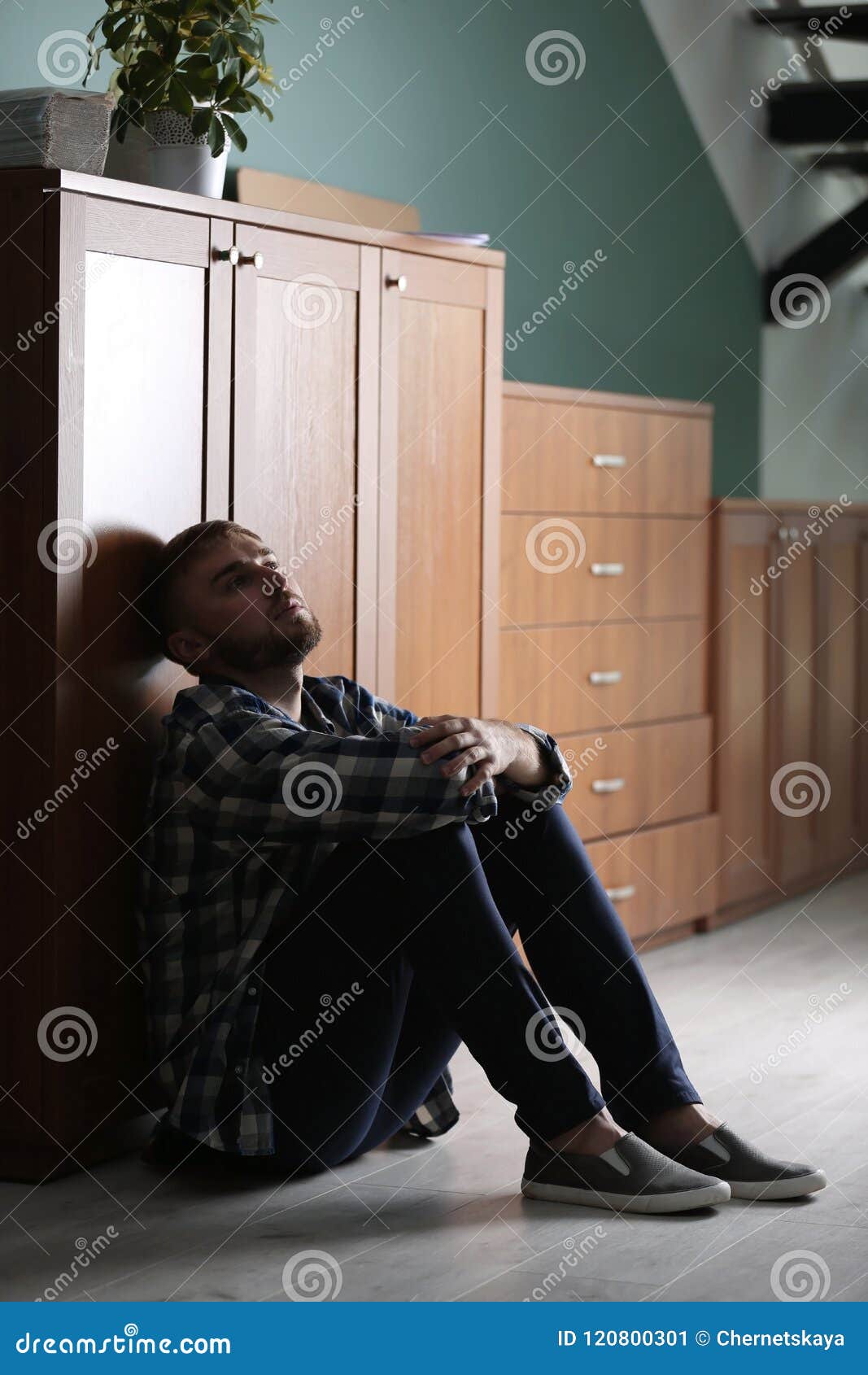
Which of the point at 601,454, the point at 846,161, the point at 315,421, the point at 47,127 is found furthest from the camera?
the point at 846,161

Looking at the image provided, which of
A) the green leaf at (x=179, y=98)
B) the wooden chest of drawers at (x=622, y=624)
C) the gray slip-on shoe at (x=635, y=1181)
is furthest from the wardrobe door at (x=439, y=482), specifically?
the gray slip-on shoe at (x=635, y=1181)

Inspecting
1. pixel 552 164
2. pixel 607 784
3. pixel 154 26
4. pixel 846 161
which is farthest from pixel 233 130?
pixel 846 161

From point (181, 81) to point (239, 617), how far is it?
0.71 m

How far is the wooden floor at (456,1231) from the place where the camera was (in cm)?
176

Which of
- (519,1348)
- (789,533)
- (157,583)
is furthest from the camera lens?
(789,533)

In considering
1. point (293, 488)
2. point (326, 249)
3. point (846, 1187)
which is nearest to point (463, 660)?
point (293, 488)

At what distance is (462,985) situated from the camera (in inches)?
75.7

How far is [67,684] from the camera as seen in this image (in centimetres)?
205

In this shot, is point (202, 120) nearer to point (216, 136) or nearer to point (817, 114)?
point (216, 136)

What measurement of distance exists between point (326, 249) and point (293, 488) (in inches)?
13.7

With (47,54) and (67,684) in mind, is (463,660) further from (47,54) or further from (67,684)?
(47,54)

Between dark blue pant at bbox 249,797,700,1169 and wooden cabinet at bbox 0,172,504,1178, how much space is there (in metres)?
0.25

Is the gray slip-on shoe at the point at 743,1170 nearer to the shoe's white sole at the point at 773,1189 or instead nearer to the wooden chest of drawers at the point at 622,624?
the shoe's white sole at the point at 773,1189

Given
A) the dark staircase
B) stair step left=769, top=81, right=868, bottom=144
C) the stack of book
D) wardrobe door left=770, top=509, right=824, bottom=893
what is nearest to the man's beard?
the stack of book
